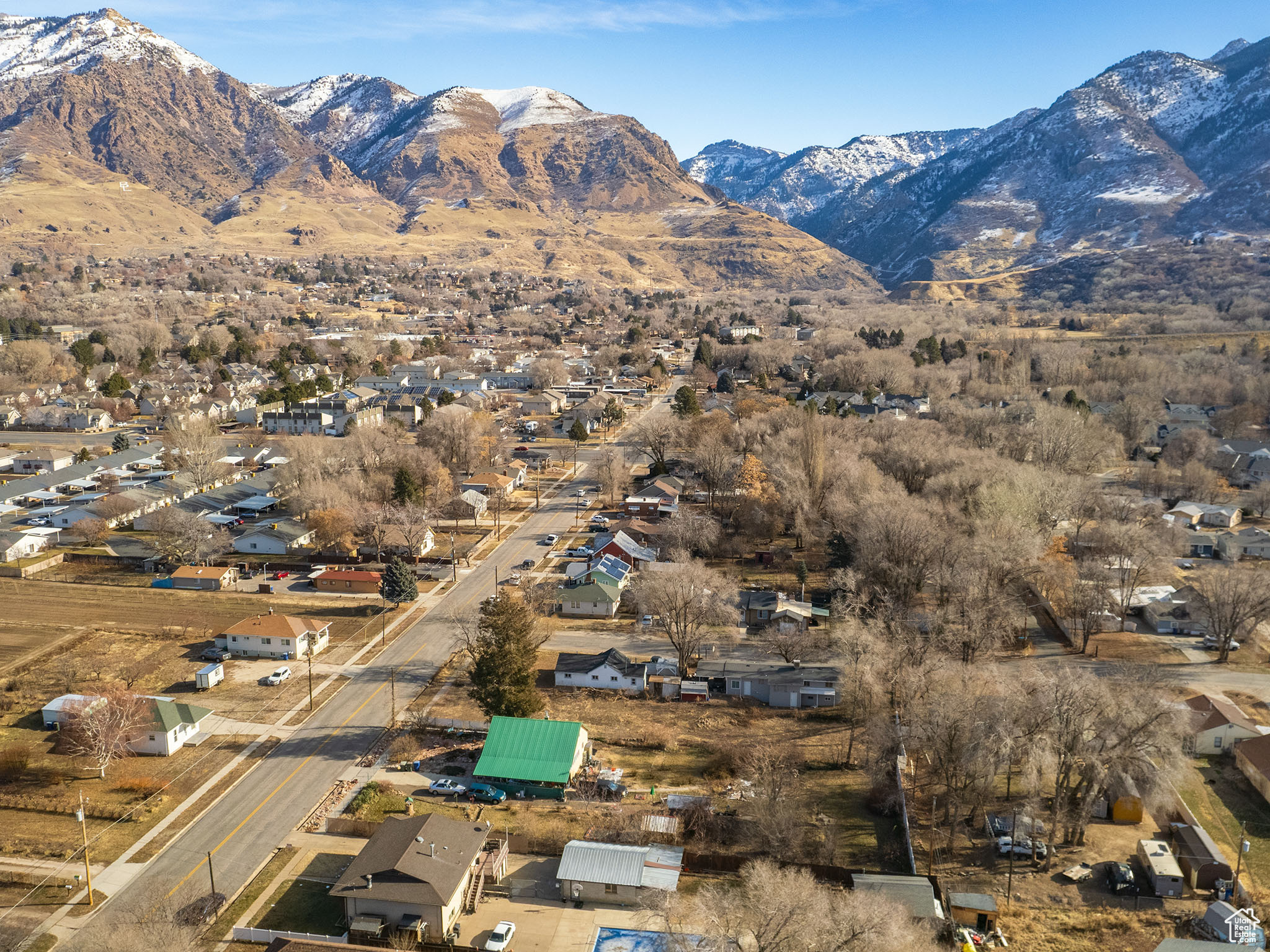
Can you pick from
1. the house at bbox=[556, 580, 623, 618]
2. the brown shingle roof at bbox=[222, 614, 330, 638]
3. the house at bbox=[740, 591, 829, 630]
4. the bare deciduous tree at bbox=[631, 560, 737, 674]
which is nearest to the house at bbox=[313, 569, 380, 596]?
the brown shingle roof at bbox=[222, 614, 330, 638]

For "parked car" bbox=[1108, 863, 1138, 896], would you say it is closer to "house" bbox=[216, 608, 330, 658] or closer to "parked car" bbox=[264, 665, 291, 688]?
"parked car" bbox=[264, 665, 291, 688]

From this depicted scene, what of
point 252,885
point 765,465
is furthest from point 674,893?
point 765,465

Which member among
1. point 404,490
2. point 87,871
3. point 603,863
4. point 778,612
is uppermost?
point 404,490

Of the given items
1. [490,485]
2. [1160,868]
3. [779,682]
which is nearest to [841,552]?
[779,682]

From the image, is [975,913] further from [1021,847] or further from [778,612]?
[778,612]

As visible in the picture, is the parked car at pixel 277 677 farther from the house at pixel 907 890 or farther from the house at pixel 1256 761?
the house at pixel 1256 761

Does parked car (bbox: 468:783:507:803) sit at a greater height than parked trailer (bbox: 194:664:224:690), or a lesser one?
lesser

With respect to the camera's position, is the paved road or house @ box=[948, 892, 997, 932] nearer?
house @ box=[948, 892, 997, 932]
